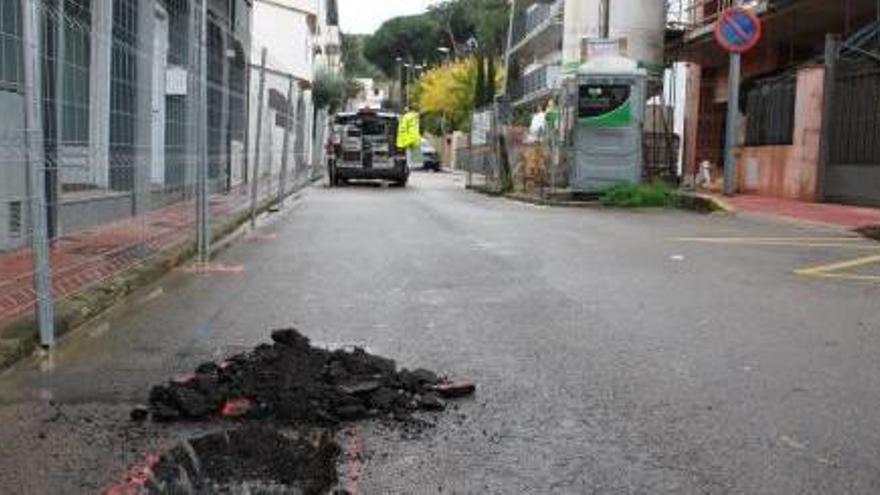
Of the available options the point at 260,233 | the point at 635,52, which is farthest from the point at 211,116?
the point at 635,52

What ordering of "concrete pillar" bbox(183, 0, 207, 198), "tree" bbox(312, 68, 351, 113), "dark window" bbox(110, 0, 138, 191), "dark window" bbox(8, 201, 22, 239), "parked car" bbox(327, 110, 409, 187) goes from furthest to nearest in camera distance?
→ "tree" bbox(312, 68, 351, 113) < "parked car" bbox(327, 110, 409, 187) < "concrete pillar" bbox(183, 0, 207, 198) < "dark window" bbox(110, 0, 138, 191) < "dark window" bbox(8, 201, 22, 239)

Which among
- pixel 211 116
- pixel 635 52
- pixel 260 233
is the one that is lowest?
pixel 260 233

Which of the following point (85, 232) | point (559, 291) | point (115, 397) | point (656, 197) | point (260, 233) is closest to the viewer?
point (115, 397)

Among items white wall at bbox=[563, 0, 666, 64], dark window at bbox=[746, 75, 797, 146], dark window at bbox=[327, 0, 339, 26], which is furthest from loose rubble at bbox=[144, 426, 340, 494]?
dark window at bbox=[327, 0, 339, 26]

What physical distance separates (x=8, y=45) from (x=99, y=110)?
0.83m

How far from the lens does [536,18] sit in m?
69.4

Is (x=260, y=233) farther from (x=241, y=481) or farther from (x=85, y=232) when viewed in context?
(x=241, y=481)

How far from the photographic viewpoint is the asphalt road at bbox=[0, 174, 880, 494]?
521cm

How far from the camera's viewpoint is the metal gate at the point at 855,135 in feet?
69.3

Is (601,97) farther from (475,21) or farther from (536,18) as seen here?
(475,21)

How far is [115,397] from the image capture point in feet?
20.7

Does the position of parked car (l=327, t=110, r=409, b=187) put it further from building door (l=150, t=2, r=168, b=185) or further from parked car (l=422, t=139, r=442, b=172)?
parked car (l=422, t=139, r=442, b=172)

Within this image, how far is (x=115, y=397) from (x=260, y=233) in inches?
407

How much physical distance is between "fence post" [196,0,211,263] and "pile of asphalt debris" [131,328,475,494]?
5.62m
